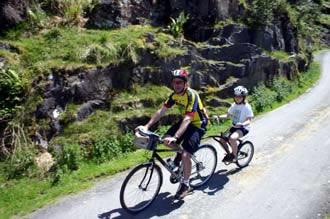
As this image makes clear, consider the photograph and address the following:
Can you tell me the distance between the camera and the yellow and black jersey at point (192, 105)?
6379 millimetres

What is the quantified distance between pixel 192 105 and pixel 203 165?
1.80m

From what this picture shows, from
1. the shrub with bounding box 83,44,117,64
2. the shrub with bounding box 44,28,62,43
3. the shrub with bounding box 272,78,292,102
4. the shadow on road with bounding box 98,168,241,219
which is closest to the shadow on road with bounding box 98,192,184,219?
the shadow on road with bounding box 98,168,241,219

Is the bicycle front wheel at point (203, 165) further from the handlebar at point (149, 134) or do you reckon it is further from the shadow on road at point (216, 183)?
the handlebar at point (149, 134)

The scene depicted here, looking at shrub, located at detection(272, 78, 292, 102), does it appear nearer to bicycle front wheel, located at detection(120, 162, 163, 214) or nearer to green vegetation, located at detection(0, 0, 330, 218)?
green vegetation, located at detection(0, 0, 330, 218)

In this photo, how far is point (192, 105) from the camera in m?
6.38

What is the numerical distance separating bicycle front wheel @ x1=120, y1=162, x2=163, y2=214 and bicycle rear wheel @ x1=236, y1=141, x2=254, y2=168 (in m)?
2.71

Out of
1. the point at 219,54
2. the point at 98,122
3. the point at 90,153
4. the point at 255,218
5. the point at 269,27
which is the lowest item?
the point at 255,218

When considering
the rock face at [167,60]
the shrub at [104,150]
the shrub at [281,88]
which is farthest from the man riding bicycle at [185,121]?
the shrub at [281,88]

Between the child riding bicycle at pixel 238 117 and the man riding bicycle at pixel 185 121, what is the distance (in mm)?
1162

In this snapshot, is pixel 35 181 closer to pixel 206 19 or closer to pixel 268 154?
pixel 268 154

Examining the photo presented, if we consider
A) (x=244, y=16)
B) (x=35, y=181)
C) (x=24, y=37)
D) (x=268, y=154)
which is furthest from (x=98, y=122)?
(x=244, y=16)

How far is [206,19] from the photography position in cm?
1611

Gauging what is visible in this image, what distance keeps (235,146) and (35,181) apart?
4878mm

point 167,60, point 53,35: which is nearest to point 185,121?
point 167,60
